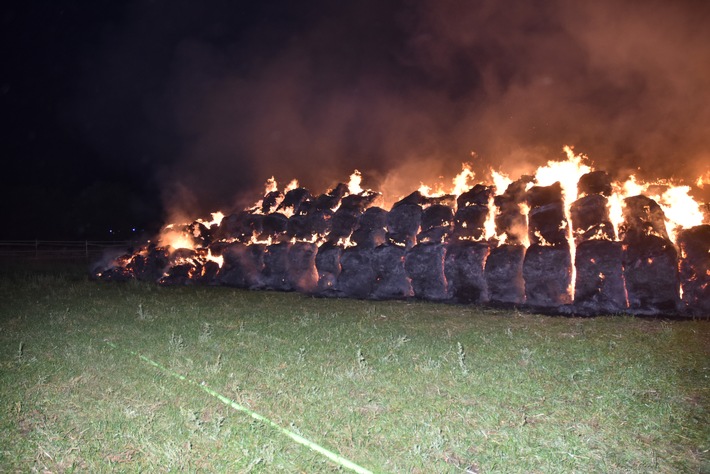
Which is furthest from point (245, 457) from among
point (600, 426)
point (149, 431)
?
point (600, 426)

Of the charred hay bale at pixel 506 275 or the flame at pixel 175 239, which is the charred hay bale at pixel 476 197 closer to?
the charred hay bale at pixel 506 275

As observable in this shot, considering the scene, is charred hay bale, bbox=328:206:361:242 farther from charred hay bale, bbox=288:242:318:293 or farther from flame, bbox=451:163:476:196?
flame, bbox=451:163:476:196

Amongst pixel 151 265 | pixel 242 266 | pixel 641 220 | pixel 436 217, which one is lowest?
pixel 242 266

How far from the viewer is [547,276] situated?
12.6 m

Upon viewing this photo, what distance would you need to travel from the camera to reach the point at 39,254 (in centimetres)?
3094

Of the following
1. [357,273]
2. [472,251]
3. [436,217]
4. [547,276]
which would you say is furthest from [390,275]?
[547,276]

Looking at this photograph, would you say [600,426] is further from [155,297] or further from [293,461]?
[155,297]

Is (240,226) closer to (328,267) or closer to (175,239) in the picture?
(175,239)

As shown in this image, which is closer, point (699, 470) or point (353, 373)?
point (699, 470)

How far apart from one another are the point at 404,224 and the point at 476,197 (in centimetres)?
258

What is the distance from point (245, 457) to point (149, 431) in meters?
1.21

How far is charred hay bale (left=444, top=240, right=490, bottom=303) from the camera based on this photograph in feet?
44.6

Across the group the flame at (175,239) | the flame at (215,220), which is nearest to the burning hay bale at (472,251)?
the flame at (175,239)

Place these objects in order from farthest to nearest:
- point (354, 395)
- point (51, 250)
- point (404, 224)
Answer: point (51, 250) → point (404, 224) → point (354, 395)
